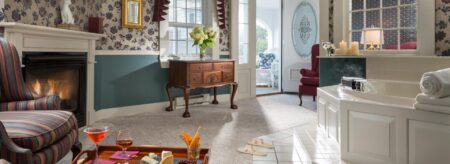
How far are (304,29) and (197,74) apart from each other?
343 centimetres

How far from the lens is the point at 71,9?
13.6ft

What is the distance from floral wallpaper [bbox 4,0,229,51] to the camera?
3348 mm

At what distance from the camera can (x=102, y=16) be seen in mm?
4652

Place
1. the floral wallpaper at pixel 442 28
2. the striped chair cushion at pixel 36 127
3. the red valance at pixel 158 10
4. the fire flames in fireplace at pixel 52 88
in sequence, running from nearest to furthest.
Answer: the striped chair cushion at pixel 36 127 < the floral wallpaper at pixel 442 28 < the fire flames in fireplace at pixel 52 88 < the red valance at pixel 158 10

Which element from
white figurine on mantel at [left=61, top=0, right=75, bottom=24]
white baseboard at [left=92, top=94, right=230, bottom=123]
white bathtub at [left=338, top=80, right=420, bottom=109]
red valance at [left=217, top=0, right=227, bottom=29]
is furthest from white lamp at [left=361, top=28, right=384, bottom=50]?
white figurine on mantel at [left=61, top=0, right=75, bottom=24]

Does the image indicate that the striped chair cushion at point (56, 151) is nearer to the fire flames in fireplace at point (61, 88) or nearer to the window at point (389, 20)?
the fire flames in fireplace at point (61, 88)

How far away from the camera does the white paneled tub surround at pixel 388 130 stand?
2232mm

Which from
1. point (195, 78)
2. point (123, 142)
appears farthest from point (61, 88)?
point (123, 142)

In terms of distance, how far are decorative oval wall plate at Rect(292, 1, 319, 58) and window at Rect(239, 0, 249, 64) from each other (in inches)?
56.5

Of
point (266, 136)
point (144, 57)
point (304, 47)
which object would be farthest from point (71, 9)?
point (304, 47)

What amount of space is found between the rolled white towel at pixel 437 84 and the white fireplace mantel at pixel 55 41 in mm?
3138

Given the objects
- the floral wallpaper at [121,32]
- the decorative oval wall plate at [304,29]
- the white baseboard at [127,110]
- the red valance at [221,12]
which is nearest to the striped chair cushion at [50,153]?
the white baseboard at [127,110]

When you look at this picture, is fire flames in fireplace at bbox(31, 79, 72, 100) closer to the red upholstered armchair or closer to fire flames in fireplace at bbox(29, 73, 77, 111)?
fire flames in fireplace at bbox(29, 73, 77, 111)

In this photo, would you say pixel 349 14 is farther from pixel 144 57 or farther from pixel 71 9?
pixel 71 9
